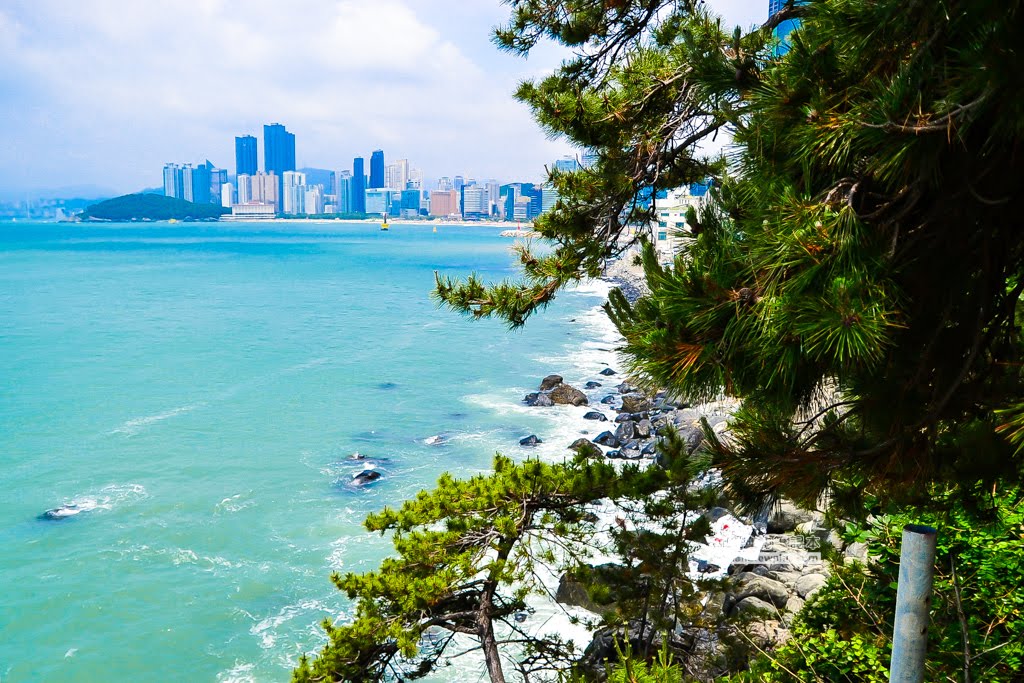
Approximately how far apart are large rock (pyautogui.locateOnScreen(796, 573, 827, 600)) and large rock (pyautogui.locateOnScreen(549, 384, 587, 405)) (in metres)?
11.0

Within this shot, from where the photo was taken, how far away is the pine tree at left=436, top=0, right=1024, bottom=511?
205 cm

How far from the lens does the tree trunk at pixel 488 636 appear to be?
4227 millimetres

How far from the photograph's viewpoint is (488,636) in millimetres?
4305

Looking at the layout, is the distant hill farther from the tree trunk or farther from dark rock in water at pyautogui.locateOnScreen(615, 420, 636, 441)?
the tree trunk

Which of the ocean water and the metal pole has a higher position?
the metal pole

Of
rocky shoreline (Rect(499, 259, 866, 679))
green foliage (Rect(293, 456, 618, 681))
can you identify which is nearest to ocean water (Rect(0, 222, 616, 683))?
rocky shoreline (Rect(499, 259, 866, 679))

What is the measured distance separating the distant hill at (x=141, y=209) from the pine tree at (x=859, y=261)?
627 ft

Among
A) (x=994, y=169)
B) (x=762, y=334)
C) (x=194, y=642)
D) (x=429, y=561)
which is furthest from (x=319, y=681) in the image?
(x=194, y=642)

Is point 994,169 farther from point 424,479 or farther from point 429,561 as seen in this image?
point 424,479

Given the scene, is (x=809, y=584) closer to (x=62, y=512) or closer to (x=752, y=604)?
(x=752, y=604)

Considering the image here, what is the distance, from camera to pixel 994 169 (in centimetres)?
236

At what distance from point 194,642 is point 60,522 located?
489cm

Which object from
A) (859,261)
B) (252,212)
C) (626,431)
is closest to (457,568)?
(859,261)

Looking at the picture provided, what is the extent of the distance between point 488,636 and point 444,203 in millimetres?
193292
